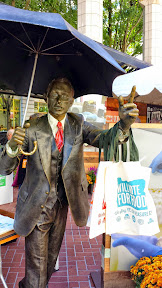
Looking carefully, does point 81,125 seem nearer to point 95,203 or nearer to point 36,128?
point 36,128

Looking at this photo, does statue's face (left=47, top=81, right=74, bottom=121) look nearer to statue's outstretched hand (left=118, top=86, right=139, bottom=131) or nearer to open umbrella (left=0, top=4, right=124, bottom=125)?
open umbrella (left=0, top=4, right=124, bottom=125)

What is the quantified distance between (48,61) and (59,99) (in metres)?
0.57

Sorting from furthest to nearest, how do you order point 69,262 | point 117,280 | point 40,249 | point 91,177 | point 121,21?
point 121,21 → point 91,177 → point 69,262 → point 117,280 → point 40,249

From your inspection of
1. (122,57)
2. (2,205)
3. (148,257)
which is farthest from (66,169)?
(122,57)

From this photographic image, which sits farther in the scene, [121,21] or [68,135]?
[121,21]

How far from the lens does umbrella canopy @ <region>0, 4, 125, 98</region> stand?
2.05 m

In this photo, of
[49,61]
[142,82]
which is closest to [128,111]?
[49,61]

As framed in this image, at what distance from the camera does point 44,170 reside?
205 cm

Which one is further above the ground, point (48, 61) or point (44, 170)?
point (48, 61)

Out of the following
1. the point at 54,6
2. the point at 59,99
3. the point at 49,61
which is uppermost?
the point at 54,6

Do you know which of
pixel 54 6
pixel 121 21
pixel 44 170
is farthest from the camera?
pixel 121 21

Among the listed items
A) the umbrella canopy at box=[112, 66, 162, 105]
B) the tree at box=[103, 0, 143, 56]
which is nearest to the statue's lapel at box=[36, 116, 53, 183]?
the umbrella canopy at box=[112, 66, 162, 105]

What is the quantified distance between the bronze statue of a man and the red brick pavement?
1012 millimetres

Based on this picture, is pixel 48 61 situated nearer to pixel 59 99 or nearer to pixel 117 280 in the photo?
pixel 59 99
